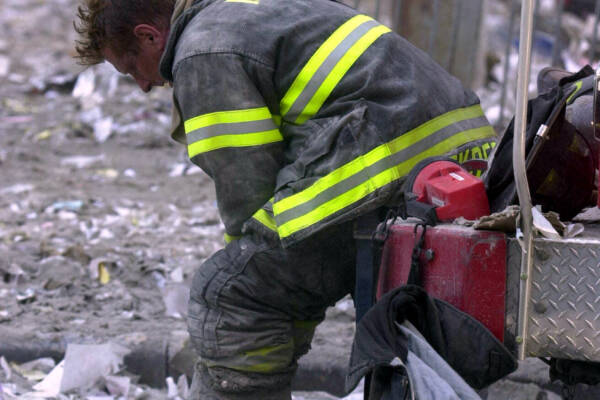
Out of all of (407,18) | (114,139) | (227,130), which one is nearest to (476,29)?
(407,18)

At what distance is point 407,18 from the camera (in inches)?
263

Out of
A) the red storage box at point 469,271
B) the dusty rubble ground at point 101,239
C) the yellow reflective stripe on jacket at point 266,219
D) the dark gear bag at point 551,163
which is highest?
the dark gear bag at point 551,163

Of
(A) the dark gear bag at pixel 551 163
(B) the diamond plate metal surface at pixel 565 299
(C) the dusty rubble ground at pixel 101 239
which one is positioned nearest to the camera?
(B) the diamond plate metal surface at pixel 565 299

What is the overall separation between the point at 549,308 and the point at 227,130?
3.44ft

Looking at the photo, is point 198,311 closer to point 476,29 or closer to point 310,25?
point 310,25

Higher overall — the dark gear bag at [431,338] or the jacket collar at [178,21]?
the jacket collar at [178,21]

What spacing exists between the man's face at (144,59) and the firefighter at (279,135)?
0.04ft

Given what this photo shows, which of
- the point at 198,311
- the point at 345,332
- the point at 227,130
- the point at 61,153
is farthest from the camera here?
the point at 61,153

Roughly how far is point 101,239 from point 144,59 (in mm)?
2407

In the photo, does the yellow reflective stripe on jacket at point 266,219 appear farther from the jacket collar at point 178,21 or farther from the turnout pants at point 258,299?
the jacket collar at point 178,21

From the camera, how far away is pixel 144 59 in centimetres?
292

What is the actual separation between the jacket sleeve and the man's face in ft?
0.91

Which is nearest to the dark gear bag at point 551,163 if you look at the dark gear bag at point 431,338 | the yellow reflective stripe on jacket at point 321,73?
the dark gear bag at point 431,338

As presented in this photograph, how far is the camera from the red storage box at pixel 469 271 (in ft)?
6.74
